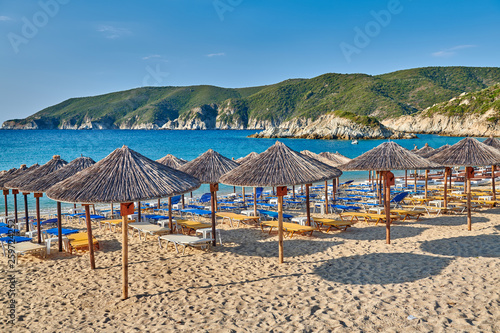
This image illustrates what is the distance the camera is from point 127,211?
595 centimetres

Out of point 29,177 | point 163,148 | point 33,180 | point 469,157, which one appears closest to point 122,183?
point 33,180

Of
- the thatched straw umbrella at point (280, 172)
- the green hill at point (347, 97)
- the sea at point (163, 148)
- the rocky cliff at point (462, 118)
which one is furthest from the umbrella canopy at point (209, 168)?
the green hill at point (347, 97)

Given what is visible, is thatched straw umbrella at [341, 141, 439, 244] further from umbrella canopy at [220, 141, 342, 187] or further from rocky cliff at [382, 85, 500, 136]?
rocky cliff at [382, 85, 500, 136]

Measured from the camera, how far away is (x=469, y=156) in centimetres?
1034

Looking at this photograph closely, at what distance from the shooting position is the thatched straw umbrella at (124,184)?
5945 mm

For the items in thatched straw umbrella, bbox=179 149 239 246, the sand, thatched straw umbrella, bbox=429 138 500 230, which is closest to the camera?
the sand

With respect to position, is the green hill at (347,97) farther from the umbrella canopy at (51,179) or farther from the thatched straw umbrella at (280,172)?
the umbrella canopy at (51,179)

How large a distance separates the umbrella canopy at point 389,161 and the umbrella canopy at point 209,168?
10.8ft

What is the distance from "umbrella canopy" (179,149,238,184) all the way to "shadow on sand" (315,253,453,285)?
11.6 ft

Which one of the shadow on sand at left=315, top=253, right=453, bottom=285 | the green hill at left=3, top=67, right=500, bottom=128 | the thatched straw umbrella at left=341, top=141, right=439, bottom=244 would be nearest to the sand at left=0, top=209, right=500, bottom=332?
the shadow on sand at left=315, top=253, right=453, bottom=285

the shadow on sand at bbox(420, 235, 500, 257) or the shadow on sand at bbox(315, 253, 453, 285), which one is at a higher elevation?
the shadow on sand at bbox(420, 235, 500, 257)

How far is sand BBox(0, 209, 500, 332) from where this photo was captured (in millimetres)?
5012

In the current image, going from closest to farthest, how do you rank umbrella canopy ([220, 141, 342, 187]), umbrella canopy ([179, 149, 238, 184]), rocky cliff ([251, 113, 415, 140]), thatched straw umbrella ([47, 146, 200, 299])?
thatched straw umbrella ([47, 146, 200, 299])
umbrella canopy ([220, 141, 342, 187])
umbrella canopy ([179, 149, 238, 184])
rocky cliff ([251, 113, 415, 140])

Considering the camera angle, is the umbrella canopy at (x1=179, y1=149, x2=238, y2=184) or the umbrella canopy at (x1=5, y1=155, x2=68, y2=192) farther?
the umbrella canopy at (x1=179, y1=149, x2=238, y2=184)
